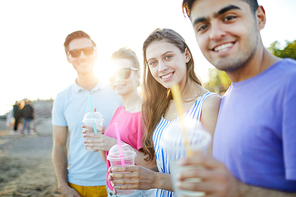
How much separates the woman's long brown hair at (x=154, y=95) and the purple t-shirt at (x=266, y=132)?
108cm

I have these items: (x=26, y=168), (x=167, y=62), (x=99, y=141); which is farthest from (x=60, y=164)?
(x=26, y=168)

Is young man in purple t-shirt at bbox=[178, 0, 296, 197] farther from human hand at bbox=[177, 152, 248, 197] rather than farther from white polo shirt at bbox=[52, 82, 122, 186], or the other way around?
white polo shirt at bbox=[52, 82, 122, 186]

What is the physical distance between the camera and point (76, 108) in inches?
128

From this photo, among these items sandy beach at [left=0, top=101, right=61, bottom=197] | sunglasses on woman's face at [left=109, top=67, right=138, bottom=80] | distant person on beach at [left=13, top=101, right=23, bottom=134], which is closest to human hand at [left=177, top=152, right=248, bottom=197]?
sunglasses on woman's face at [left=109, top=67, right=138, bottom=80]

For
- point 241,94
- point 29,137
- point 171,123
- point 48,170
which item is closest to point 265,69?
point 241,94

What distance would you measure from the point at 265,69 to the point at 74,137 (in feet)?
9.38

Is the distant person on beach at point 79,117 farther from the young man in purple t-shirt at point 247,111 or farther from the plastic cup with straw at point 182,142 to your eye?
the young man in purple t-shirt at point 247,111

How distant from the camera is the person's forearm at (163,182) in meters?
1.81

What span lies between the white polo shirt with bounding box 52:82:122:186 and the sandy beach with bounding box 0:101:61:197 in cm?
317

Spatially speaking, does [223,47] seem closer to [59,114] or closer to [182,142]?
[182,142]

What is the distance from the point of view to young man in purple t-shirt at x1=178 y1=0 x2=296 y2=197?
1.00 meters

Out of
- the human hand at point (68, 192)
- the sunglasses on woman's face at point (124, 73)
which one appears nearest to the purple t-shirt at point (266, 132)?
the sunglasses on woman's face at point (124, 73)

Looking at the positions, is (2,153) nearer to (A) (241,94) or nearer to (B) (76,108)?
(B) (76,108)

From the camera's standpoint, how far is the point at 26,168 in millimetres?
7426
